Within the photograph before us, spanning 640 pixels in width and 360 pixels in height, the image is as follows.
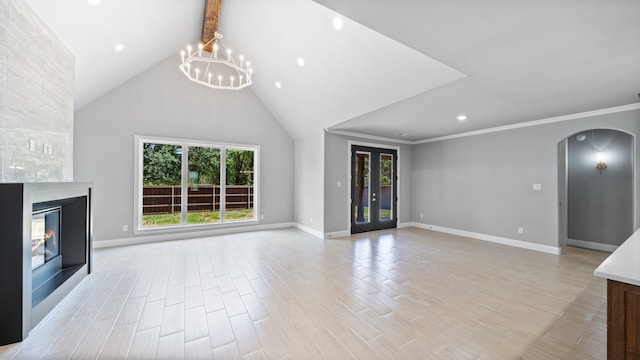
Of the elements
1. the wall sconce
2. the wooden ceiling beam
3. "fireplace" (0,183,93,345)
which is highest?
the wooden ceiling beam

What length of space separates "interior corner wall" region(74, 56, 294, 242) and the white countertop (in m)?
6.02

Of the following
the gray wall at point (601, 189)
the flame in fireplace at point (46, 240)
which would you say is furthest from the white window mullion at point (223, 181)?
the gray wall at point (601, 189)

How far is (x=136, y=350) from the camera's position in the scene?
1.90m

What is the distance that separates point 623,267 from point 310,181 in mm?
5245

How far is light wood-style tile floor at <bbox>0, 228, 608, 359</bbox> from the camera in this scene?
75.8 inches

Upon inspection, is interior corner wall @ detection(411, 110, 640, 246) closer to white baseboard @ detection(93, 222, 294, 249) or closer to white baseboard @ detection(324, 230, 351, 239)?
white baseboard @ detection(324, 230, 351, 239)

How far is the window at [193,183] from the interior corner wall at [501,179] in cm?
485

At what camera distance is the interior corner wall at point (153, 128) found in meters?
4.71

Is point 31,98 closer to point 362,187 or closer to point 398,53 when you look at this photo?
point 398,53

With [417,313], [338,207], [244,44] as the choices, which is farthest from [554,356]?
[244,44]

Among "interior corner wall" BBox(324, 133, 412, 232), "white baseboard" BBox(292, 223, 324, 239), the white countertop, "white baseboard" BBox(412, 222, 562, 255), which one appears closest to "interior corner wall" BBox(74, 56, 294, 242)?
"white baseboard" BBox(292, 223, 324, 239)

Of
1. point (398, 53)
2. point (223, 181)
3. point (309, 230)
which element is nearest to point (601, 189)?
point (398, 53)

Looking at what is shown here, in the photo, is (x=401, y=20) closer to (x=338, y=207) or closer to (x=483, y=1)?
(x=483, y=1)

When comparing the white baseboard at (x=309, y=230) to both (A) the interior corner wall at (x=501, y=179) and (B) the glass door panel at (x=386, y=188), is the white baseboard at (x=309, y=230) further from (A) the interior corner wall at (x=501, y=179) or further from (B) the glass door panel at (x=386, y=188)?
(A) the interior corner wall at (x=501, y=179)
